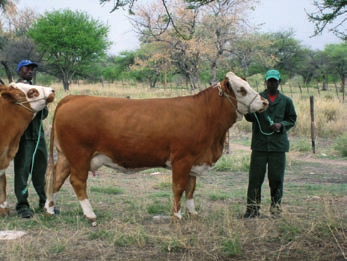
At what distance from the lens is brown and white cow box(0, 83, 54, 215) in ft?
20.7

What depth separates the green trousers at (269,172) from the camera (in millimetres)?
6273

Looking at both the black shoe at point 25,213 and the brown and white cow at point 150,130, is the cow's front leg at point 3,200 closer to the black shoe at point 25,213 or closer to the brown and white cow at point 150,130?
the black shoe at point 25,213

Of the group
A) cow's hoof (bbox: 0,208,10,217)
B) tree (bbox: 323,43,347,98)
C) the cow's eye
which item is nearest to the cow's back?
the cow's eye

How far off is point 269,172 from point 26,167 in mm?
3289

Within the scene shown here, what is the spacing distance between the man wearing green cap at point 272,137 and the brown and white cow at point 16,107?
2.71 meters

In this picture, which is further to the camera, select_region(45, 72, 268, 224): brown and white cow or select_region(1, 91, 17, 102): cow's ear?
select_region(1, 91, 17, 102): cow's ear

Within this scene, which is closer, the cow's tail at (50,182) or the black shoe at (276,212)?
the black shoe at (276,212)

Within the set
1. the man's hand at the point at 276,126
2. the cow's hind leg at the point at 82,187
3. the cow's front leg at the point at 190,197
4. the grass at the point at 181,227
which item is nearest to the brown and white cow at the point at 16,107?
the cow's hind leg at the point at 82,187

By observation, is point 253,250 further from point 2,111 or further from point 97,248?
point 2,111

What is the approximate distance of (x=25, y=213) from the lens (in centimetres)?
652

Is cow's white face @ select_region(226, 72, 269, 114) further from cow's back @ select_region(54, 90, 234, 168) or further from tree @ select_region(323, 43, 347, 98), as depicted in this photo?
tree @ select_region(323, 43, 347, 98)

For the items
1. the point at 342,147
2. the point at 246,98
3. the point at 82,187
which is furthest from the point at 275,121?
the point at 342,147

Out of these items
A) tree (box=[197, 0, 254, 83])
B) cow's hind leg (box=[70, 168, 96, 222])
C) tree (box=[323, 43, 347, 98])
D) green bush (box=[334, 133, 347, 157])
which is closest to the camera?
cow's hind leg (box=[70, 168, 96, 222])

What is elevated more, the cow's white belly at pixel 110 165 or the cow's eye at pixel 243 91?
the cow's eye at pixel 243 91
